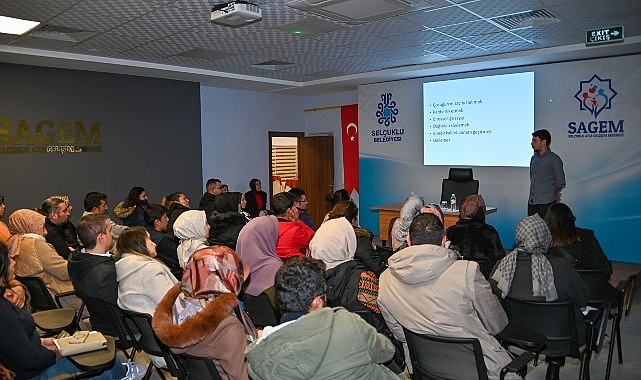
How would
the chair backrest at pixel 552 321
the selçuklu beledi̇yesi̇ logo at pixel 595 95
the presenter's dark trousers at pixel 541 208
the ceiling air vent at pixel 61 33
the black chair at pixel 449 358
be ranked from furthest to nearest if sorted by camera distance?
the selçuklu beledi̇yesi̇ logo at pixel 595 95 < the presenter's dark trousers at pixel 541 208 < the ceiling air vent at pixel 61 33 < the chair backrest at pixel 552 321 < the black chair at pixel 449 358

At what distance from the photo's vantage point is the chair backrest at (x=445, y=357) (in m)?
2.25

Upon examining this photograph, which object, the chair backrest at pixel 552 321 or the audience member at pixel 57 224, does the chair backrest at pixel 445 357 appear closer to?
the chair backrest at pixel 552 321

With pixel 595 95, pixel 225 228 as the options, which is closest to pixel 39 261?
pixel 225 228

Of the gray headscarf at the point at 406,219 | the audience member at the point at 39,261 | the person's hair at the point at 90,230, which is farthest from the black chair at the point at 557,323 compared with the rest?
the audience member at the point at 39,261

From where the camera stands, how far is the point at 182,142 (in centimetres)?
912

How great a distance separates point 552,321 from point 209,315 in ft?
6.30

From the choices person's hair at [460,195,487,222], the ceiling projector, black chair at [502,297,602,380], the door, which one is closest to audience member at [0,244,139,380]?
black chair at [502,297,602,380]

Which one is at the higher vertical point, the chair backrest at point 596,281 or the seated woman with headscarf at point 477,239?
Result: the seated woman with headscarf at point 477,239

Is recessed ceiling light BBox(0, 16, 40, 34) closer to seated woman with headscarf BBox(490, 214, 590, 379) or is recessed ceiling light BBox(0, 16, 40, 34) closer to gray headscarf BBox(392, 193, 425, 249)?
gray headscarf BBox(392, 193, 425, 249)

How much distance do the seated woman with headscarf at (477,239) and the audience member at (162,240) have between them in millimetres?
2259

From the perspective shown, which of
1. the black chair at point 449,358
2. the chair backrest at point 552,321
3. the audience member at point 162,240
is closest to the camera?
the black chair at point 449,358

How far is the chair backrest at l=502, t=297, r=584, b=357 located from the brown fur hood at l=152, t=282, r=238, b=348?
5.56 feet

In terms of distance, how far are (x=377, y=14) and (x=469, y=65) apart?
3233 millimetres

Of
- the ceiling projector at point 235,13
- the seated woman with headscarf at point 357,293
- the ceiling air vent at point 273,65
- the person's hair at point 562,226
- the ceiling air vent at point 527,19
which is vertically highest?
the ceiling air vent at point 273,65
